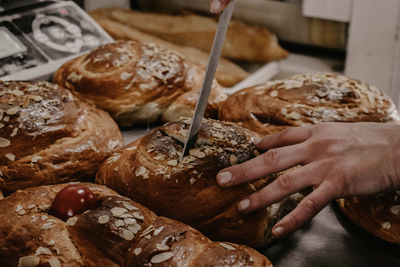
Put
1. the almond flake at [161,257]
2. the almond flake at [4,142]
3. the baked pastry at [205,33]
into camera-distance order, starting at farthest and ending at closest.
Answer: the baked pastry at [205,33] < the almond flake at [4,142] < the almond flake at [161,257]

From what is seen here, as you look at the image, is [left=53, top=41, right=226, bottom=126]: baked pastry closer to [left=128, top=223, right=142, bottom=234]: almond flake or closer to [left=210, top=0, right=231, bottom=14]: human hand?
[left=210, top=0, right=231, bottom=14]: human hand

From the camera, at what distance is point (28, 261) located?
853 millimetres

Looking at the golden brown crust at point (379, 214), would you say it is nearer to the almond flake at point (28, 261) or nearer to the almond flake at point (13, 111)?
the almond flake at point (28, 261)

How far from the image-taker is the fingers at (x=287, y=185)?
99 centimetres

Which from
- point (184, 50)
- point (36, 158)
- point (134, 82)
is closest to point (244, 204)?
point (36, 158)

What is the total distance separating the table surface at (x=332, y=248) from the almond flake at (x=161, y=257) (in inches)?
11.8

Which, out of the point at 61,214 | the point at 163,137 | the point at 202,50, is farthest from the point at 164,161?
the point at 202,50

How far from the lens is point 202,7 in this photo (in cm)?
266

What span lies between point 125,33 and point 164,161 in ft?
4.75

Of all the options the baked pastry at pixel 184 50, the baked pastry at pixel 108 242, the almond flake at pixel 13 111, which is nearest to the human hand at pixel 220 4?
the baked pastry at pixel 108 242

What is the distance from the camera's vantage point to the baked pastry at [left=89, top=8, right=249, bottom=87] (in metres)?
2.26

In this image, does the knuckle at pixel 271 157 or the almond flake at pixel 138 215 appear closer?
the almond flake at pixel 138 215

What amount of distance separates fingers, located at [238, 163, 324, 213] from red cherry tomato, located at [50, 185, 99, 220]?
366 millimetres

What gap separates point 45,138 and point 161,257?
559 mm
